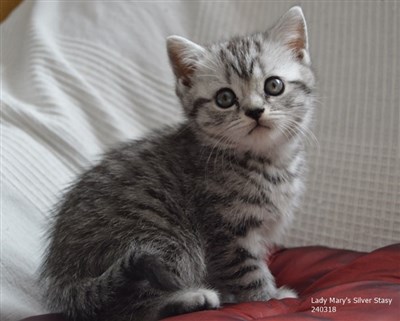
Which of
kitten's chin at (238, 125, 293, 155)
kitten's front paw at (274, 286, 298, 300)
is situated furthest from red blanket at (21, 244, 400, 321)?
kitten's chin at (238, 125, 293, 155)

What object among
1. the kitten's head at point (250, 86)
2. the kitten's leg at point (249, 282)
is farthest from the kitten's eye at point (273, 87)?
the kitten's leg at point (249, 282)

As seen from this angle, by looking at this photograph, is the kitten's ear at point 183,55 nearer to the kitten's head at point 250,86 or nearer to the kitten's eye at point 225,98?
the kitten's head at point 250,86

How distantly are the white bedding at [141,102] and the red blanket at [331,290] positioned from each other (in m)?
0.17

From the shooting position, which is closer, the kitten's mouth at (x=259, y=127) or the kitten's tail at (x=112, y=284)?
the kitten's tail at (x=112, y=284)

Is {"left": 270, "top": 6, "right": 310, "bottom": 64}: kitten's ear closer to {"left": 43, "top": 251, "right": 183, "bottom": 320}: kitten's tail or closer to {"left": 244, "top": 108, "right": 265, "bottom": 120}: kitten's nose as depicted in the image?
{"left": 244, "top": 108, "right": 265, "bottom": 120}: kitten's nose

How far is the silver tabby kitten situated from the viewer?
107 centimetres

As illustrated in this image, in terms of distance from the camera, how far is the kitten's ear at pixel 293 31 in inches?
49.9

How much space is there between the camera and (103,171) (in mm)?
1255

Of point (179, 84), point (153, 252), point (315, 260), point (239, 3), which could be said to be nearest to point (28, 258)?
point (153, 252)

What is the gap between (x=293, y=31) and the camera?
129 centimetres

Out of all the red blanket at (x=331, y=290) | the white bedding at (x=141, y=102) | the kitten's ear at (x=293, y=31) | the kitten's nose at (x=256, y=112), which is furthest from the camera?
the white bedding at (x=141, y=102)

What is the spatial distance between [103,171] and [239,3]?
2.48ft

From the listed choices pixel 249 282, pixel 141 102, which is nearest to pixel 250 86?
pixel 249 282

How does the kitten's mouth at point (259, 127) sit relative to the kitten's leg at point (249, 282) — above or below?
above
